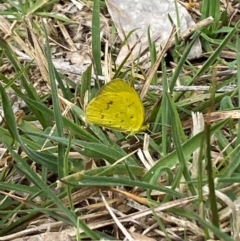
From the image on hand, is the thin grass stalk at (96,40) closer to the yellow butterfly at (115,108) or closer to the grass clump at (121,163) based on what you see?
the grass clump at (121,163)

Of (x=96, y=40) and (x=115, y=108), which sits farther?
(x=96, y=40)

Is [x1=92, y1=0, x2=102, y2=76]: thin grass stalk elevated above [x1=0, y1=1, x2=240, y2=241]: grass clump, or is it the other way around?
[x1=92, y1=0, x2=102, y2=76]: thin grass stalk

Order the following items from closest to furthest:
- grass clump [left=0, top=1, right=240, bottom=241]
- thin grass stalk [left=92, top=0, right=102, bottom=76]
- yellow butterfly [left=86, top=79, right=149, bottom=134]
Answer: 1. grass clump [left=0, top=1, right=240, bottom=241]
2. yellow butterfly [left=86, top=79, right=149, bottom=134]
3. thin grass stalk [left=92, top=0, right=102, bottom=76]

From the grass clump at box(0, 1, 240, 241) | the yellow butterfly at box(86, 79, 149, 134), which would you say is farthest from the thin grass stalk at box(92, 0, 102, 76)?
the yellow butterfly at box(86, 79, 149, 134)

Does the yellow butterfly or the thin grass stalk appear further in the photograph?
the thin grass stalk

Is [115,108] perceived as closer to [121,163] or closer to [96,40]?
[121,163]

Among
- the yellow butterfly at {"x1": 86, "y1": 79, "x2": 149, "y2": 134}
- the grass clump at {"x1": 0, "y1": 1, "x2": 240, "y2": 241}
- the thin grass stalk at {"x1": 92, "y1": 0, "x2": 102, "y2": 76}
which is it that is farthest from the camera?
the thin grass stalk at {"x1": 92, "y1": 0, "x2": 102, "y2": 76}

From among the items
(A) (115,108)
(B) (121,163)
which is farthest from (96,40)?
(B) (121,163)

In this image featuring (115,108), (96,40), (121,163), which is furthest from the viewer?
(96,40)

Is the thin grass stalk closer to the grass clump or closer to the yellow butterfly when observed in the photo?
the grass clump

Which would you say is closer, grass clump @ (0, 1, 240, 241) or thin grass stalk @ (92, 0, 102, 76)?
grass clump @ (0, 1, 240, 241)
